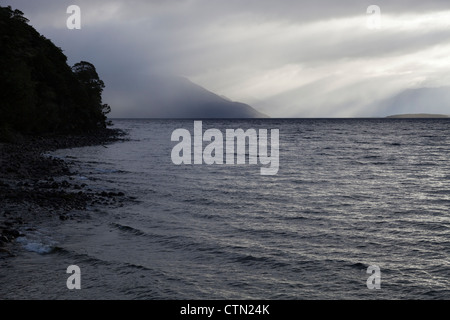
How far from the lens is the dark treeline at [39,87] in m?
45.9

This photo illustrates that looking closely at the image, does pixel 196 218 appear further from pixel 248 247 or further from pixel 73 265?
pixel 73 265

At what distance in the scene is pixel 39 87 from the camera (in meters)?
65.4

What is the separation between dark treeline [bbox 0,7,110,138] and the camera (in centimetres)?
4591

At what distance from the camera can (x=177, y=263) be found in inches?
528
